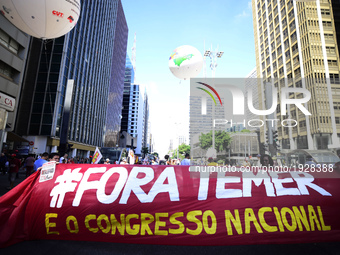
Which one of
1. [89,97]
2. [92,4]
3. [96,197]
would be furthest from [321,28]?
[96,197]

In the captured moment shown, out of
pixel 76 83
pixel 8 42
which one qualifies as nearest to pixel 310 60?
pixel 76 83

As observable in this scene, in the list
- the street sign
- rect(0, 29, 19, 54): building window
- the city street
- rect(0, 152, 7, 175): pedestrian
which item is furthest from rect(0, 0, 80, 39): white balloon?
rect(0, 29, 19, 54): building window

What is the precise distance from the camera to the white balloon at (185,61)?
459 inches

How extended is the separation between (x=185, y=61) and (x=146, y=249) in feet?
34.0

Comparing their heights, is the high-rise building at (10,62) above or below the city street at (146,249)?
above

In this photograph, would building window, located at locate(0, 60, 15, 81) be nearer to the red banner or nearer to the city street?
the red banner

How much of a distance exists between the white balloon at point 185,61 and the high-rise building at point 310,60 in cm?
2478

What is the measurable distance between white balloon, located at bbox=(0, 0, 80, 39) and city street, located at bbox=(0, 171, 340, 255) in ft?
24.8

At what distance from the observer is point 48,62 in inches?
1174

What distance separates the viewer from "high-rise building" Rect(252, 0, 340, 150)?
33469mm

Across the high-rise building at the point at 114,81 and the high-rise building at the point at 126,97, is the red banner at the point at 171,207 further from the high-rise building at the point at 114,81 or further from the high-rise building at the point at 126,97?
the high-rise building at the point at 126,97

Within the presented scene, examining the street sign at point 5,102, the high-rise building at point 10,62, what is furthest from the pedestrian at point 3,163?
the high-rise building at point 10,62

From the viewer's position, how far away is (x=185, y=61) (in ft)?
38.3

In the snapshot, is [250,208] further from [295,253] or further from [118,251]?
[118,251]
